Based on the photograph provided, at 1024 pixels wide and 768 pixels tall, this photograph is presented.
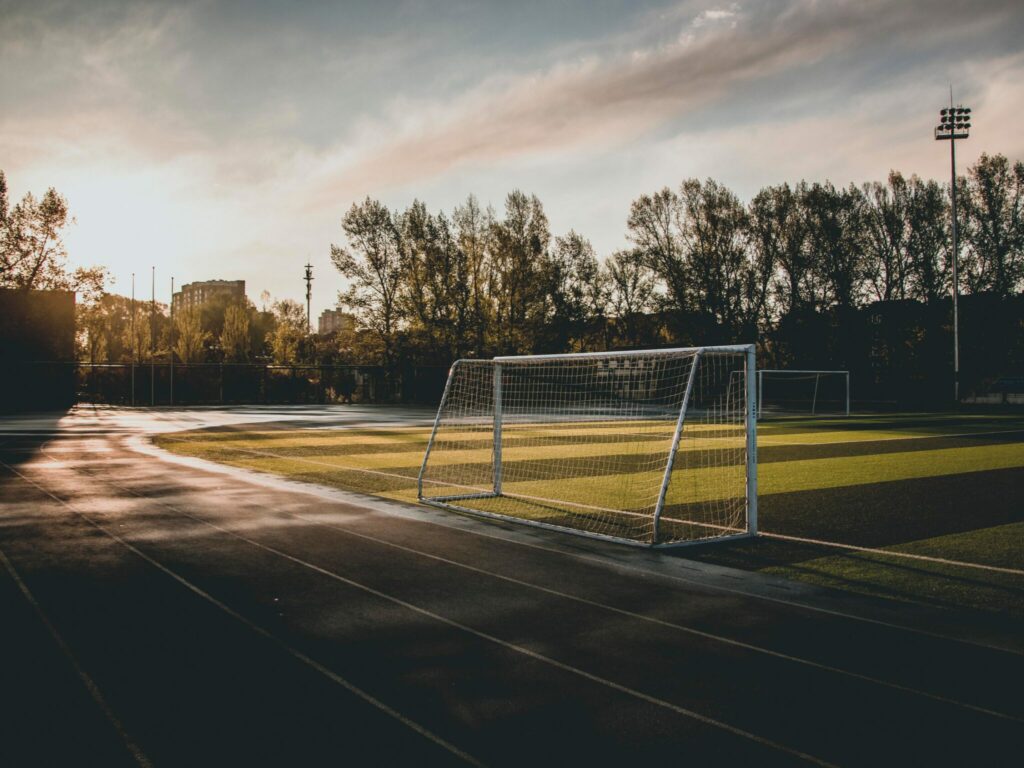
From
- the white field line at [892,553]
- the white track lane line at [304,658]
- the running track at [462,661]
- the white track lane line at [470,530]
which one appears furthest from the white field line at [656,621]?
the white field line at [892,553]

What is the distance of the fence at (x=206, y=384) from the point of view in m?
41.8

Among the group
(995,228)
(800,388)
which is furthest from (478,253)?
(995,228)

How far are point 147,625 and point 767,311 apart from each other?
53891 millimetres

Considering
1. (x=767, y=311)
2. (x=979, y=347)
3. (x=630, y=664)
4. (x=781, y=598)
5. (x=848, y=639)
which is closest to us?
(x=630, y=664)

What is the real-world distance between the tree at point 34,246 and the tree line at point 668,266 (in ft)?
56.3

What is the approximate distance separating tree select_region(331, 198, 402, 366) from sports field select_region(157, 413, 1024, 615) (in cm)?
2770

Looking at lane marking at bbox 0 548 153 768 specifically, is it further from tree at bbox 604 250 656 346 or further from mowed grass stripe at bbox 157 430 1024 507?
tree at bbox 604 250 656 346

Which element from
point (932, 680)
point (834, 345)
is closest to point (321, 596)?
point (932, 680)

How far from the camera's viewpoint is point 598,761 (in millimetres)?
3475

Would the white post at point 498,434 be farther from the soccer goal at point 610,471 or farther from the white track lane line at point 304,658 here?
the white track lane line at point 304,658

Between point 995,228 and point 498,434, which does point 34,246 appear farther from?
point 995,228

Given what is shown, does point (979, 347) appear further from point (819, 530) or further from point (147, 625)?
point (147, 625)

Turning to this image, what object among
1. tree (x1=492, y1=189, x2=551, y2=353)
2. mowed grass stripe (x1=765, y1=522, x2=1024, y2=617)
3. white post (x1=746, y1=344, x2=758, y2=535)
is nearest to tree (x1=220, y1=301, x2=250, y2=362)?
tree (x1=492, y1=189, x2=551, y2=353)

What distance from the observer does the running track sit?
3.65 meters
